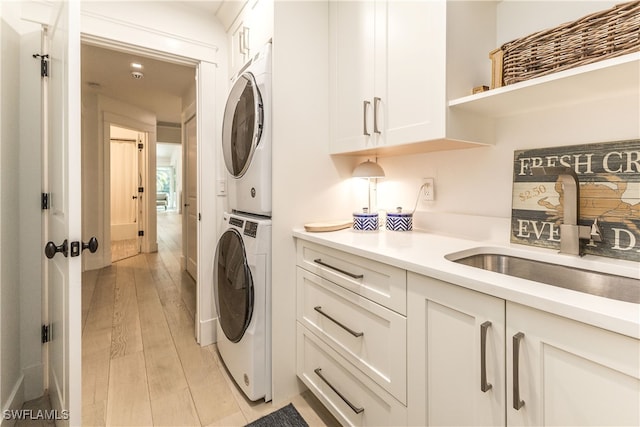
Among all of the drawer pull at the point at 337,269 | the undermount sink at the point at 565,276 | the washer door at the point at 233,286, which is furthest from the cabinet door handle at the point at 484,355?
the washer door at the point at 233,286

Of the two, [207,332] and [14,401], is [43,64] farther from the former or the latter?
[207,332]

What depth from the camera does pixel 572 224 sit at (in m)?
1.04

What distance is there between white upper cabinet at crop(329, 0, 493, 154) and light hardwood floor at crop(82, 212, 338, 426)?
56.6 inches

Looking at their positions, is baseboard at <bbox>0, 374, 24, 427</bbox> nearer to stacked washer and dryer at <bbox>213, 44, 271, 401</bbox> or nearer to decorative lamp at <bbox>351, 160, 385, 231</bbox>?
stacked washer and dryer at <bbox>213, 44, 271, 401</bbox>

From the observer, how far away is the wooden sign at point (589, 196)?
0.97 m

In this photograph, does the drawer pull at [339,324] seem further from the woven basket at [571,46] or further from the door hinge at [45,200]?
the door hinge at [45,200]

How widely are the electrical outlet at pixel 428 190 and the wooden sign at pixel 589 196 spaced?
41cm

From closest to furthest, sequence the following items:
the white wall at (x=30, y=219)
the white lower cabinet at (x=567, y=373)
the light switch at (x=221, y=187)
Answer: the white lower cabinet at (x=567, y=373), the white wall at (x=30, y=219), the light switch at (x=221, y=187)

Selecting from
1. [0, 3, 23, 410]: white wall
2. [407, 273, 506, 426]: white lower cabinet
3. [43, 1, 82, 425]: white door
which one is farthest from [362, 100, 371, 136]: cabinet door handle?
[0, 3, 23, 410]: white wall

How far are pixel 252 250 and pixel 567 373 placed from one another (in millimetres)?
1277

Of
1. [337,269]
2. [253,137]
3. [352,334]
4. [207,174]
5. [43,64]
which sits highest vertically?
[43,64]

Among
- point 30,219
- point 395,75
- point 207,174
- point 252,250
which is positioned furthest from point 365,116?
point 30,219

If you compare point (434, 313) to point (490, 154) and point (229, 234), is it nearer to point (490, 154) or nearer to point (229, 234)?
point (490, 154)

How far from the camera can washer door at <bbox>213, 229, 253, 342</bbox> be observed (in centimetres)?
156
